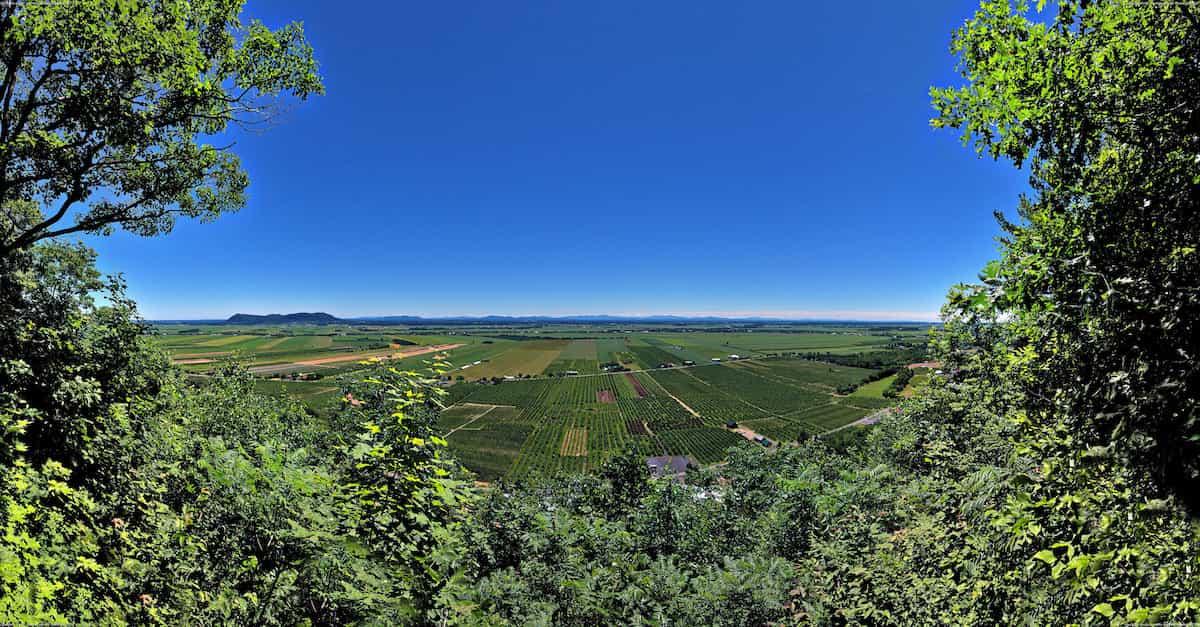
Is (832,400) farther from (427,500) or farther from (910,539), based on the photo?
(427,500)

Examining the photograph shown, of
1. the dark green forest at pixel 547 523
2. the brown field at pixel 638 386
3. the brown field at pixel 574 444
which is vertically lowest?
the brown field at pixel 574 444

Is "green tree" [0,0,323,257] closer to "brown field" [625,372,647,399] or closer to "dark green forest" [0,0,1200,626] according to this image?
"dark green forest" [0,0,1200,626]

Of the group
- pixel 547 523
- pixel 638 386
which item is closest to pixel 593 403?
pixel 638 386

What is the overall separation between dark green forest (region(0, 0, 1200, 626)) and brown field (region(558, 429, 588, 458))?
81.7 m

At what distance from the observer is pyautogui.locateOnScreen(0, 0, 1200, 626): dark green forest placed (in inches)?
138

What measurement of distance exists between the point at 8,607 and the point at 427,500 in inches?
169

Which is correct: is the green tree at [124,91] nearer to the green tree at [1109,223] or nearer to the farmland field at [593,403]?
the green tree at [1109,223]

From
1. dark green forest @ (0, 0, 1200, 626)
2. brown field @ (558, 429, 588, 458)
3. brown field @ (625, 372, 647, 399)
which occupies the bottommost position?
brown field @ (558, 429, 588, 458)

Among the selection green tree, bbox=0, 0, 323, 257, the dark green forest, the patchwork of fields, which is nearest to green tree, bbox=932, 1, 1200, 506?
the dark green forest

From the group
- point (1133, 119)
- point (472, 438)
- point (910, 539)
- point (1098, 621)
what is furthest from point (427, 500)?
point (472, 438)

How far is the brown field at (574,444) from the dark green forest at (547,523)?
81.7 m

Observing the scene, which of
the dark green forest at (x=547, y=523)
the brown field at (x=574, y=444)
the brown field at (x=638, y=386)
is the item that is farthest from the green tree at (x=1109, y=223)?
the brown field at (x=638, y=386)

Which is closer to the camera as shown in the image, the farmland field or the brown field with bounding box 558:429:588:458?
the brown field with bounding box 558:429:588:458

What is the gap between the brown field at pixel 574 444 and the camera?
89806mm
